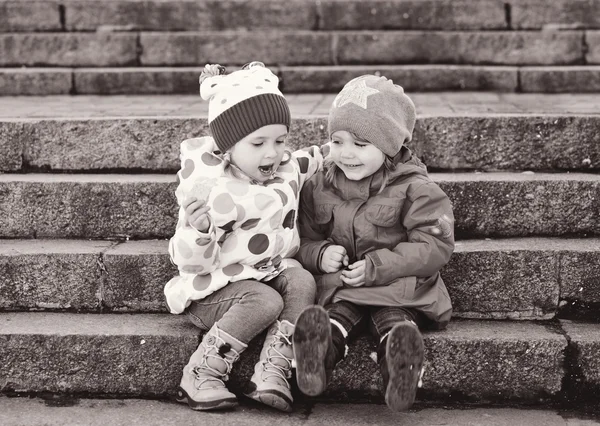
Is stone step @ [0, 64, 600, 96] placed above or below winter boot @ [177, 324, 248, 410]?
above

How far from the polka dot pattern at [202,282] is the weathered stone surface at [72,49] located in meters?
3.58

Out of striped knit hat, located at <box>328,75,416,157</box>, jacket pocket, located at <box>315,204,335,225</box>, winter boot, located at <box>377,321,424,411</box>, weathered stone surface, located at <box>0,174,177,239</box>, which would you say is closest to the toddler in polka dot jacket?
jacket pocket, located at <box>315,204,335,225</box>

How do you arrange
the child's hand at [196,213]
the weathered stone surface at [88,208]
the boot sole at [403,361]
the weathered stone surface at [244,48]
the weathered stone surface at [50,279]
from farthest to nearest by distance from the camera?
Answer: 1. the weathered stone surface at [244,48]
2. the weathered stone surface at [88,208]
3. the weathered stone surface at [50,279]
4. the child's hand at [196,213]
5. the boot sole at [403,361]

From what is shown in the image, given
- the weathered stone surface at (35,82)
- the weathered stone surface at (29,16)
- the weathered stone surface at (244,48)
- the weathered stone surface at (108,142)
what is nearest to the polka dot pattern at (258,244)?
the weathered stone surface at (108,142)

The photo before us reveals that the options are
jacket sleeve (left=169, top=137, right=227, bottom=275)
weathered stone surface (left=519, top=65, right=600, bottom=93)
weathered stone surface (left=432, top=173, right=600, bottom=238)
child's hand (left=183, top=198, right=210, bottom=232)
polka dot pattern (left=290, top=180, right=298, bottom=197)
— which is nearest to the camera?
child's hand (left=183, top=198, right=210, bottom=232)

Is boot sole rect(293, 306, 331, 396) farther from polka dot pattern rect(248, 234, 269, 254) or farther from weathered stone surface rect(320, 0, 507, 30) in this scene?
weathered stone surface rect(320, 0, 507, 30)

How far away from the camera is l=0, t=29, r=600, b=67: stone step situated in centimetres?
630

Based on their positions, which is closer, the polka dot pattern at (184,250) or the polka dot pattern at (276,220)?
the polka dot pattern at (184,250)

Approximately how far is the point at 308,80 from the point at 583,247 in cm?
302

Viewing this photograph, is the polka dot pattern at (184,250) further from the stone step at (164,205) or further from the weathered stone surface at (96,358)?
the stone step at (164,205)

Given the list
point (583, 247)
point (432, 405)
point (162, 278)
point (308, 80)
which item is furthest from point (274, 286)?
point (308, 80)

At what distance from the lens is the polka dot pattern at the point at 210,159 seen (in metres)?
3.35

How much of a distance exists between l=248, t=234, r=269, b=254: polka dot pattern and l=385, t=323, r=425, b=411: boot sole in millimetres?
697

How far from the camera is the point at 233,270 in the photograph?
335cm
